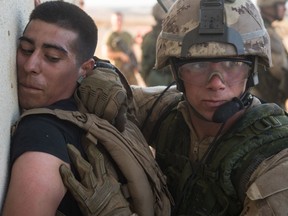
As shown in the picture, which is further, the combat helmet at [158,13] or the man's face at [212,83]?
the combat helmet at [158,13]

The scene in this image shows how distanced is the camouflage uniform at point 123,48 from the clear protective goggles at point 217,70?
262 inches

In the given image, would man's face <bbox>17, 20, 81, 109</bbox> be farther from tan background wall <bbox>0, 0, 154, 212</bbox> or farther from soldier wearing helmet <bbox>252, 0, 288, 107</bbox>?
soldier wearing helmet <bbox>252, 0, 288, 107</bbox>

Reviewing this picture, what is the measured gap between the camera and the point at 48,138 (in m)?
2.12

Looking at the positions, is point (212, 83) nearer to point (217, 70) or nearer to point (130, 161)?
point (217, 70)

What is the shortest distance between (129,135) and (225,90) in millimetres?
462

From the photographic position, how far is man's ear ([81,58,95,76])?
8.41 feet

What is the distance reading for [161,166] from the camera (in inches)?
113

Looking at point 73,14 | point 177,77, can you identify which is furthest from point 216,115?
point 73,14

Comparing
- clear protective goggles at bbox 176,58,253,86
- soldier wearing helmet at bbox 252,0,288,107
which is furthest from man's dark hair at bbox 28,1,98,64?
soldier wearing helmet at bbox 252,0,288,107

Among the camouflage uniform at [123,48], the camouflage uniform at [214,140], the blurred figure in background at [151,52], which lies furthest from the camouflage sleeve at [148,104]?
the camouflage uniform at [123,48]

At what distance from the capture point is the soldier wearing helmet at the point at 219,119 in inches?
92.0

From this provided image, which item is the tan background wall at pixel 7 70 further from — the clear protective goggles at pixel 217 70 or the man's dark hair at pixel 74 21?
the clear protective goggles at pixel 217 70

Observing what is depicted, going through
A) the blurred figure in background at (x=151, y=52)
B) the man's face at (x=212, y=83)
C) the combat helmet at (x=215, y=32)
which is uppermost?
the combat helmet at (x=215, y=32)

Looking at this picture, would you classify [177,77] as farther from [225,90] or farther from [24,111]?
[24,111]
